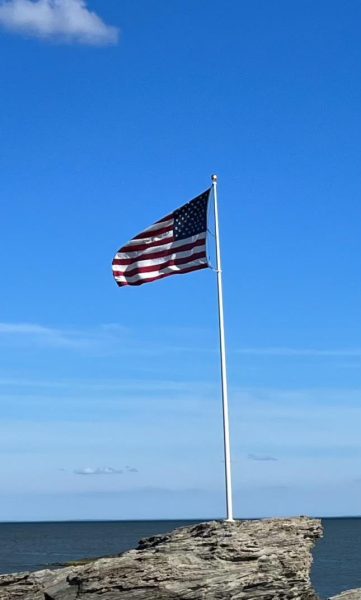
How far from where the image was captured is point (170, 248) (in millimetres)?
32094

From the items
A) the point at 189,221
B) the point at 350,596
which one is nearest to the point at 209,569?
the point at 350,596

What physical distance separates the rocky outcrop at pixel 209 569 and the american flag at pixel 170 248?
8.20m

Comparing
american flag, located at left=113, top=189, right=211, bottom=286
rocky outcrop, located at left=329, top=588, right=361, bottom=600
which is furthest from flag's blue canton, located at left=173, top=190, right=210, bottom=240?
rocky outcrop, located at left=329, top=588, right=361, bottom=600

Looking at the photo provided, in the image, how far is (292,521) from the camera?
30.1m

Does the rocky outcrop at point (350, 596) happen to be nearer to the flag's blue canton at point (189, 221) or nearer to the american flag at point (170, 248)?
the american flag at point (170, 248)

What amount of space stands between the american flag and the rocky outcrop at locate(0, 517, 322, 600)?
8202 millimetres

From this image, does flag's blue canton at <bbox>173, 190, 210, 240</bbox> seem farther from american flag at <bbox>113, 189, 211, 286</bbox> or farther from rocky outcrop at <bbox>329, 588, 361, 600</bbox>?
rocky outcrop at <bbox>329, 588, 361, 600</bbox>

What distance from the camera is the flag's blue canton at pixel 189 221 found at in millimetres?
32031

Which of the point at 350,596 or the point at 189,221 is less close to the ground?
the point at 189,221

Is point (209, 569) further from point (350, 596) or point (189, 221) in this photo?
point (189, 221)

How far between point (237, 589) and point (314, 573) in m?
64.3

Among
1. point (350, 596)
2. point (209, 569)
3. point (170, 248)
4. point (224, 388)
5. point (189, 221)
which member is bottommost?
point (350, 596)

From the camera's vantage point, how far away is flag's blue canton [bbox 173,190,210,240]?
3203 cm

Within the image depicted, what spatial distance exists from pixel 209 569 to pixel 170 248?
1036 cm
